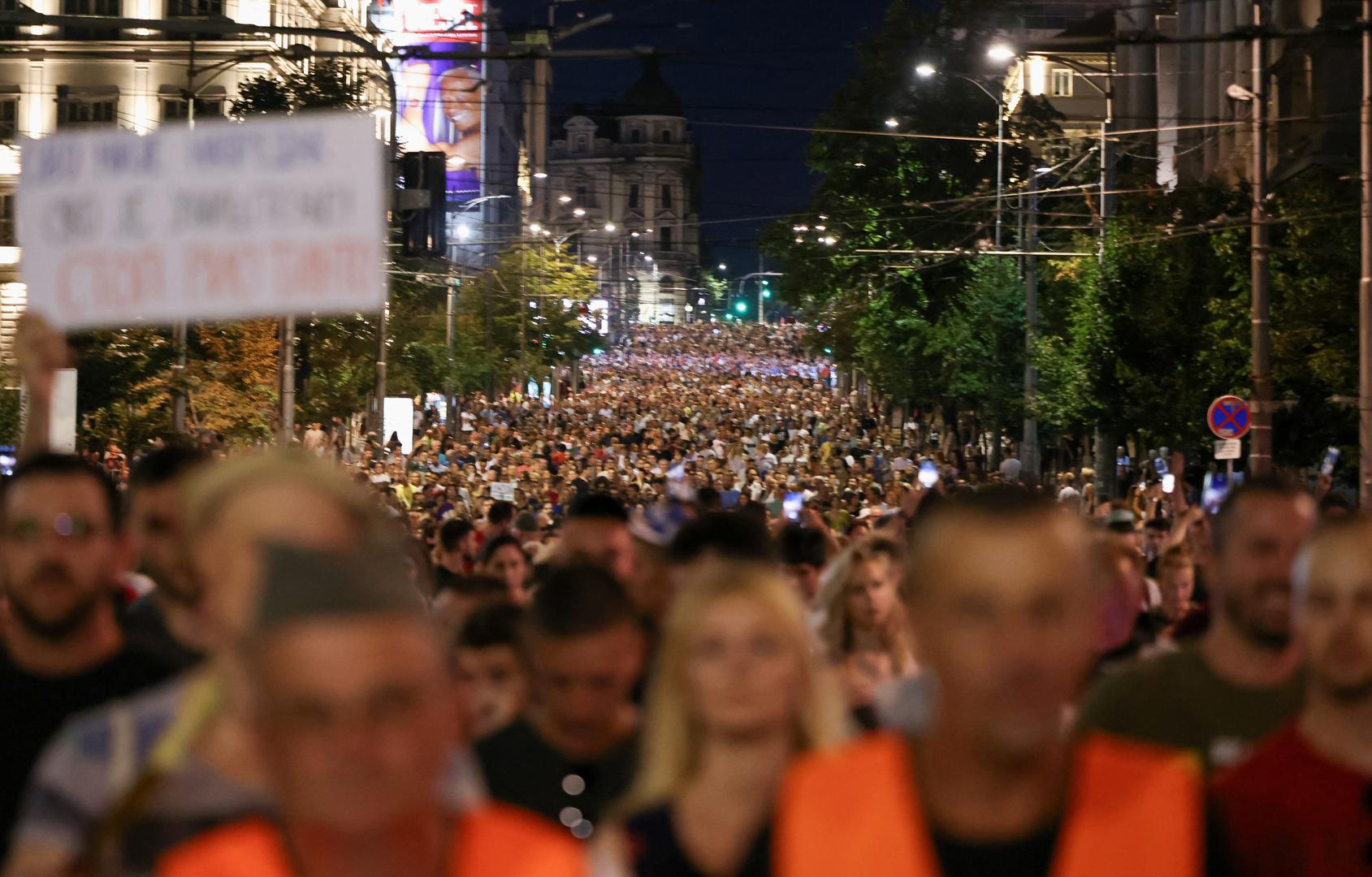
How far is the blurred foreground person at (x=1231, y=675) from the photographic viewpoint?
4.37 m

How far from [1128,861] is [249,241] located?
5862 millimetres

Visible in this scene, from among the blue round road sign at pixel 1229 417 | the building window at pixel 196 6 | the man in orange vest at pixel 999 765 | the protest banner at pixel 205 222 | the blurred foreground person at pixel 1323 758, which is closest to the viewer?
the man in orange vest at pixel 999 765

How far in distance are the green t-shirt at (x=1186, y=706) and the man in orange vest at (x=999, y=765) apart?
1.59 meters

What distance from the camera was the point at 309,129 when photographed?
7.94 meters

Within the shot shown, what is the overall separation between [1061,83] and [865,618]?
3821 inches

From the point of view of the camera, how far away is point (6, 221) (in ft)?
216

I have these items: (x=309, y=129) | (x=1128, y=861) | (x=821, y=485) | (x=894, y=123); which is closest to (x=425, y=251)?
(x=821, y=485)

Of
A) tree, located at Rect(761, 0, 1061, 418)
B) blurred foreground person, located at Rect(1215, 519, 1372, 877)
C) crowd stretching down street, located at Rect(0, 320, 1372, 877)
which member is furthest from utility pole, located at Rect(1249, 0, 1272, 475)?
tree, located at Rect(761, 0, 1061, 418)

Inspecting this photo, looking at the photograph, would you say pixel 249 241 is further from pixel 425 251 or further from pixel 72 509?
pixel 425 251

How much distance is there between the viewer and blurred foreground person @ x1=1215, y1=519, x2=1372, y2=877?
3215 mm

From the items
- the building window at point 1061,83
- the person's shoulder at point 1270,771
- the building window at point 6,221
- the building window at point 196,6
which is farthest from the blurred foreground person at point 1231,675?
the building window at point 1061,83

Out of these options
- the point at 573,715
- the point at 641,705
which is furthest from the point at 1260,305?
the point at 573,715

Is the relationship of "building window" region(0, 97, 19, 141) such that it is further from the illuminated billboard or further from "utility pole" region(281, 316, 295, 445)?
Answer: "utility pole" region(281, 316, 295, 445)

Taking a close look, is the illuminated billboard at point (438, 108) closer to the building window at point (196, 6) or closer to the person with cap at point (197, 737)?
the building window at point (196, 6)
